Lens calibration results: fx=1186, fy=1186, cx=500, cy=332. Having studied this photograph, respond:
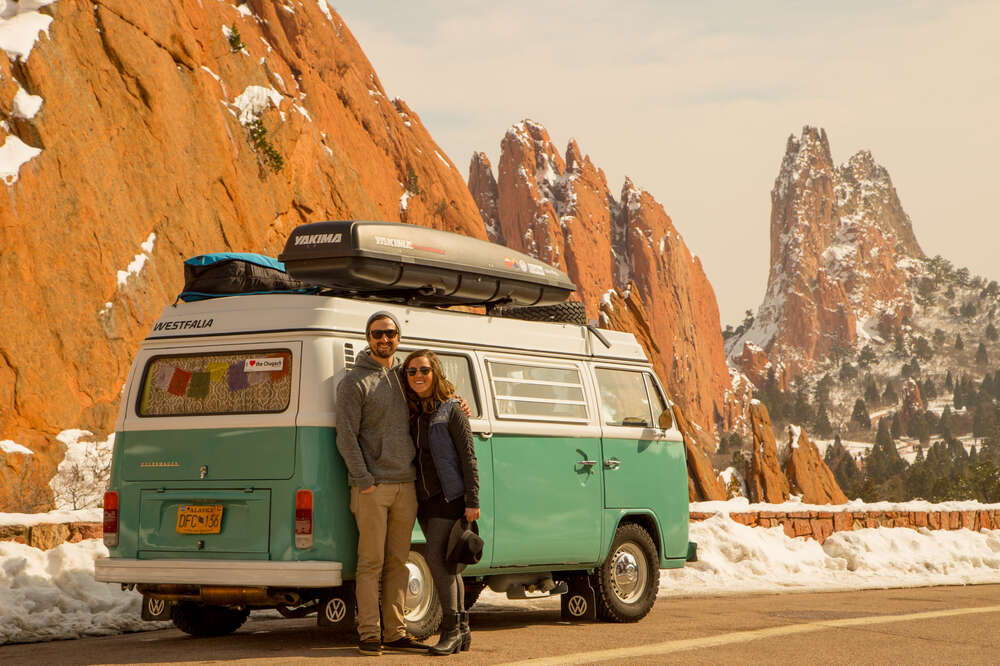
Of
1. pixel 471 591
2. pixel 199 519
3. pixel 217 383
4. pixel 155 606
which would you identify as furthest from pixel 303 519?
pixel 471 591

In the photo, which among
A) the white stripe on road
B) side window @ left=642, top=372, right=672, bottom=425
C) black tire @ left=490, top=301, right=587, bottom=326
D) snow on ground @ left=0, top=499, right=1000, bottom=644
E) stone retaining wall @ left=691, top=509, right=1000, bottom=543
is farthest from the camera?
stone retaining wall @ left=691, top=509, right=1000, bottom=543

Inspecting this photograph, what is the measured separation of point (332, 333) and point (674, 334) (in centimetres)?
15812

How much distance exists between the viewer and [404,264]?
8461mm

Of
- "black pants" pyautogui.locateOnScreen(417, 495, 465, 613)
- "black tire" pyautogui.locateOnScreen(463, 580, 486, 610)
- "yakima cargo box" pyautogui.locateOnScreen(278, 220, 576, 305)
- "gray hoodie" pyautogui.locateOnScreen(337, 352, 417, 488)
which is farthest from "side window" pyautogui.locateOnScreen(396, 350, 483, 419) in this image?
"black tire" pyautogui.locateOnScreen(463, 580, 486, 610)

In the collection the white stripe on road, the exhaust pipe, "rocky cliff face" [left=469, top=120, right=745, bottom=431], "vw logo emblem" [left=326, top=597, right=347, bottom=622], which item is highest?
"rocky cliff face" [left=469, top=120, right=745, bottom=431]

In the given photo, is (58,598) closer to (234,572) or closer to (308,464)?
(234,572)

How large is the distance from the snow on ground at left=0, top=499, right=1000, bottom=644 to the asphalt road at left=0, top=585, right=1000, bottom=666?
34cm

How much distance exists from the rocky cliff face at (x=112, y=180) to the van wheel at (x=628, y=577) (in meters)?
18.5

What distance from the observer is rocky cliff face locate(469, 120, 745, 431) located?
146875 mm

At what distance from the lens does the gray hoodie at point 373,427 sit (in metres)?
7.38

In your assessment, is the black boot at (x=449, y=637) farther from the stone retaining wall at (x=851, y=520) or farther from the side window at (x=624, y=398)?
the stone retaining wall at (x=851, y=520)

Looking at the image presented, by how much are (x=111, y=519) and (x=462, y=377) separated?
Answer: 103 inches

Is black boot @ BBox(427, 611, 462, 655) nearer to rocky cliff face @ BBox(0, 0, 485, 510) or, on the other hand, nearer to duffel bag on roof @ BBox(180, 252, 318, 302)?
duffel bag on roof @ BBox(180, 252, 318, 302)

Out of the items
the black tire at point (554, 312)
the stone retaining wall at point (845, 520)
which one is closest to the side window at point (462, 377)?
the black tire at point (554, 312)
